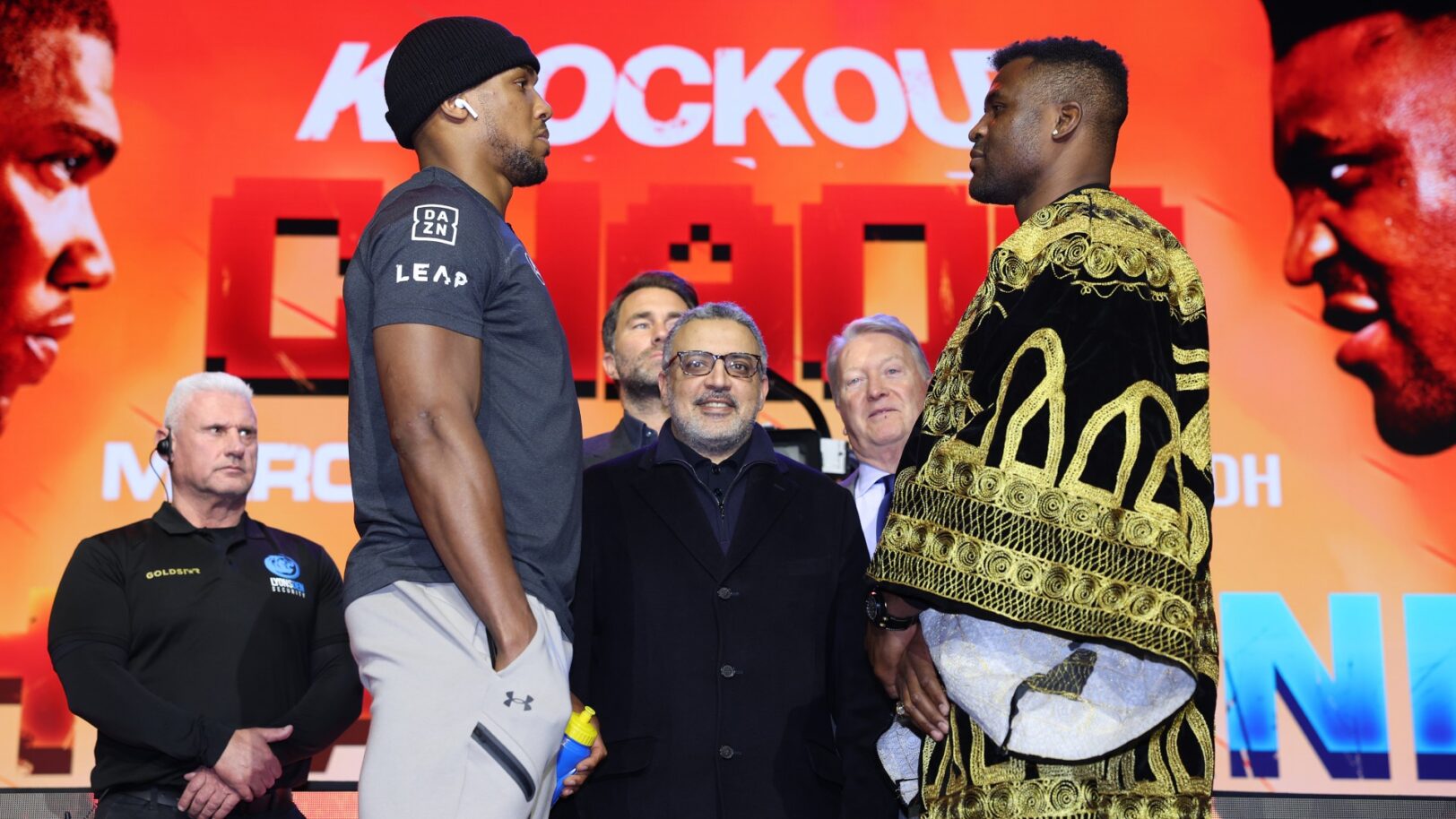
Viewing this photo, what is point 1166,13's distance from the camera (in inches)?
208

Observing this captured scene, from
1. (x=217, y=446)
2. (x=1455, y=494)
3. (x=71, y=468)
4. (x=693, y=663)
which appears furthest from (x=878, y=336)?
(x=71, y=468)

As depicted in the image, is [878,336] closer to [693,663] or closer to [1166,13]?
[693,663]

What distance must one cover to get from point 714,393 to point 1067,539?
4.45ft

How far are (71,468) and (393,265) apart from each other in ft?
11.8

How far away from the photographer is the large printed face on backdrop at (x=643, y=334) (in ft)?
13.5

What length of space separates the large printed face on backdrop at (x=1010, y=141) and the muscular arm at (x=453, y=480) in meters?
0.88

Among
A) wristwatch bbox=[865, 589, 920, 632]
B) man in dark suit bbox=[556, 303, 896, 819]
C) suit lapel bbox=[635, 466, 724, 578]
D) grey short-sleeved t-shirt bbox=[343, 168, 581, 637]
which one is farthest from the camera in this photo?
suit lapel bbox=[635, 466, 724, 578]

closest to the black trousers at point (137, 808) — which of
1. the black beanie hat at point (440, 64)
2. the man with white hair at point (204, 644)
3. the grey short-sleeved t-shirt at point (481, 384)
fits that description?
the man with white hair at point (204, 644)

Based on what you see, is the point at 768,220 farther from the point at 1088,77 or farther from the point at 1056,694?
the point at 1056,694

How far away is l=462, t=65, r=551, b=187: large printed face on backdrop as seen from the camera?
2207 mm

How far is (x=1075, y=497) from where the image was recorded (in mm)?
1876

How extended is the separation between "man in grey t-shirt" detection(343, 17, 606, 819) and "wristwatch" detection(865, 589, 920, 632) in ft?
1.54

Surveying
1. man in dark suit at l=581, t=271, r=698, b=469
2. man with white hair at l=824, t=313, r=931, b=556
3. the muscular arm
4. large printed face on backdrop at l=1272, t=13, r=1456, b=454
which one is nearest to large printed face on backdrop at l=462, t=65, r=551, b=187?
the muscular arm

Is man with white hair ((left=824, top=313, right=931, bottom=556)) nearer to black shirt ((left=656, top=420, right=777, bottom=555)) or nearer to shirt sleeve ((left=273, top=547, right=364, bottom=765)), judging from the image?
black shirt ((left=656, top=420, right=777, bottom=555))
